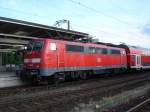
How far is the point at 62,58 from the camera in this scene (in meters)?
19.7

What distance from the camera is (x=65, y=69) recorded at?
20.0 metres

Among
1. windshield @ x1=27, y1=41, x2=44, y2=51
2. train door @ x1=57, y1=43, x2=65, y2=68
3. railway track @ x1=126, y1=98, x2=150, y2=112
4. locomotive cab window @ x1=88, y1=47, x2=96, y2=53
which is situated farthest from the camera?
locomotive cab window @ x1=88, y1=47, x2=96, y2=53

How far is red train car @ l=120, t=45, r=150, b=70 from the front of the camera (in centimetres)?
3282

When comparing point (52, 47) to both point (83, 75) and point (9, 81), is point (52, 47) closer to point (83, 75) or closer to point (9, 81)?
point (9, 81)

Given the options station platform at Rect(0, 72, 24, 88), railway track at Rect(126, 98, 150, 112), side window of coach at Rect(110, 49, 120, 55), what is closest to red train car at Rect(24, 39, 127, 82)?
station platform at Rect(0, 72, 24, 88)

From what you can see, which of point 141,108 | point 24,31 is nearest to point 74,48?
point 24,31

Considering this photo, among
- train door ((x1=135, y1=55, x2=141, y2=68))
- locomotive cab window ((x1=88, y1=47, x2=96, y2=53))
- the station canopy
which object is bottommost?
train door ((x1=135, y1=55, x2=141, y2=68))

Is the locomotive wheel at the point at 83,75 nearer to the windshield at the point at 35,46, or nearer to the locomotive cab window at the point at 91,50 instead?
the locomotive cab window at the point at 91,50

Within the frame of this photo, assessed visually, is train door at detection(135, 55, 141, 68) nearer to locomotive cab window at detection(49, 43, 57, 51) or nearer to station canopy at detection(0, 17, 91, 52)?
station canopy at detection(0, 17, 91, 52)

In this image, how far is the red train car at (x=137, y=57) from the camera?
32.8 metres

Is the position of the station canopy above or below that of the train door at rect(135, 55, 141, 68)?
above

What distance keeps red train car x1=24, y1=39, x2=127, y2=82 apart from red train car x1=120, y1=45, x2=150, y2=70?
293 inches

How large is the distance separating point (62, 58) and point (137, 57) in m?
17.0

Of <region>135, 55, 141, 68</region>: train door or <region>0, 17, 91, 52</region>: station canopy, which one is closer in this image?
<region>0, 17, 91, 52</region>: station canopy
